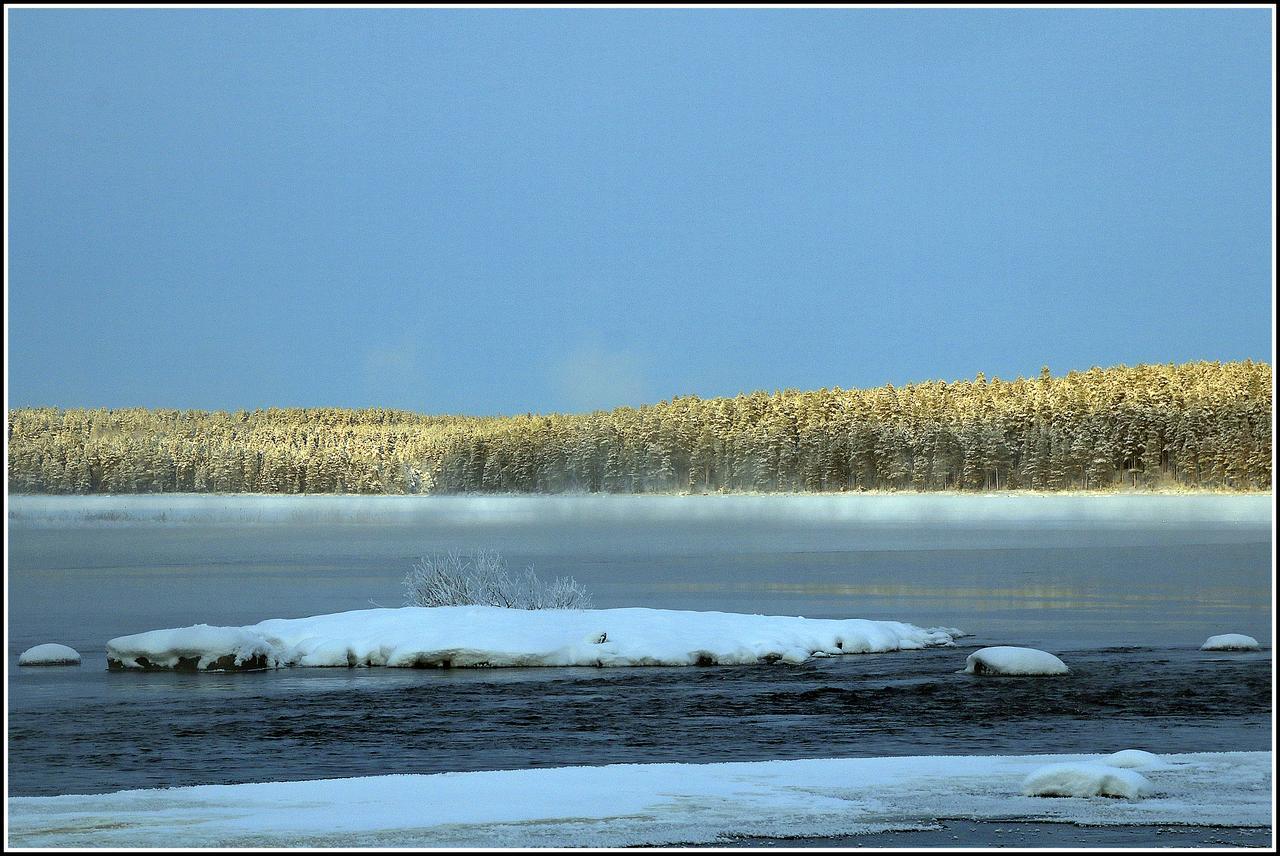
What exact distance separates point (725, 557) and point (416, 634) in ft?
92.6

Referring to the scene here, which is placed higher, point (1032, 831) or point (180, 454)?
point (180, 454)

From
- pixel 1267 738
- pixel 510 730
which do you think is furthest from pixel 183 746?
pixel 1267 738

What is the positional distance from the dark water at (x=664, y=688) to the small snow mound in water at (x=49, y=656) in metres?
0.24

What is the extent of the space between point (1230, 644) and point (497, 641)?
9312 mm

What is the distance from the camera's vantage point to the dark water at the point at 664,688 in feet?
43.8

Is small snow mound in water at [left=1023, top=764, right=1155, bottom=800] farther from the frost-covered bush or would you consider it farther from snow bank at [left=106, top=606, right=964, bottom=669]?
the frost-covered bush

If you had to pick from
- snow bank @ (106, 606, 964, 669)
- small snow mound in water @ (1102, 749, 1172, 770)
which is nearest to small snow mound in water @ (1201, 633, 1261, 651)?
snow bank @ (106, 606, 964, 669)

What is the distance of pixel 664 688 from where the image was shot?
17344mm

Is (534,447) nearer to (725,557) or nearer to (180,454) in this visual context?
(180,454)

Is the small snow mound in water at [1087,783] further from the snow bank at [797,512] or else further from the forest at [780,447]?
the forest at [780,447]

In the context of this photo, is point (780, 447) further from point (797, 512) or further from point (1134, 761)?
point (1134, 761)

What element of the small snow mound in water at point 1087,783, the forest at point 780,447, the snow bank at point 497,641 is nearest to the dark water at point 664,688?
the snow bank at point 497,641

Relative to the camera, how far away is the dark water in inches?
526

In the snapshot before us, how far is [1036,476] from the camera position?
131000 mm
